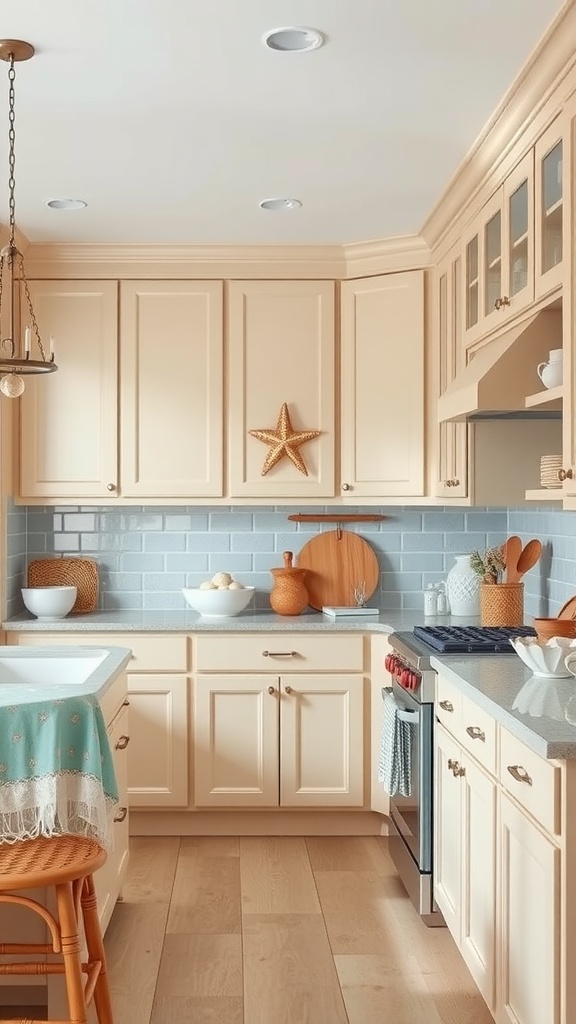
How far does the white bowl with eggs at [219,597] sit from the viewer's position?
4.70 meters

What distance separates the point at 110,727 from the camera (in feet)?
10.5

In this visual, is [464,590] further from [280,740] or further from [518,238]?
[518,238]

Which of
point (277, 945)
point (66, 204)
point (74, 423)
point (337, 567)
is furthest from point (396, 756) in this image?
point (66, 204)

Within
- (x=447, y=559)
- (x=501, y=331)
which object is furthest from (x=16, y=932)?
(x=447, y=559)

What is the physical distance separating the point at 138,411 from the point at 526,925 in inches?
118

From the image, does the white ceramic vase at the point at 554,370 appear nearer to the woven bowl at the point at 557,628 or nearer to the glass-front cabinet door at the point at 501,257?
the glass-front cabinet door at the point at 501,257

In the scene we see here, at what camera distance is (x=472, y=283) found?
3.90 meters

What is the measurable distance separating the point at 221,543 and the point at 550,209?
105 inches

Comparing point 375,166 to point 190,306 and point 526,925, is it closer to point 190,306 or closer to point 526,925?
point 190,306

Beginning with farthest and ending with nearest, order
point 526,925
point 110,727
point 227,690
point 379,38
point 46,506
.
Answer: point 46,506 → point 227,690 → point 110,727 → point 379,38 → point 526,925

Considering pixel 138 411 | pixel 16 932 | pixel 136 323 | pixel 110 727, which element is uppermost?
pixel 136 323

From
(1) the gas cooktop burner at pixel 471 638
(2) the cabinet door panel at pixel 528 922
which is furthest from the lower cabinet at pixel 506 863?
(1) the gas cooktop burner at pixel 471 638

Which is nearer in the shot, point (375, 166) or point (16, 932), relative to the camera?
point (16, 932)

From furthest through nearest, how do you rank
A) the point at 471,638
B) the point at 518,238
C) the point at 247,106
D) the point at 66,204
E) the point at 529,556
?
the point at 529,556, the point at 66,204, the point at 471,638, the point at 518,238, the point at 247,106
